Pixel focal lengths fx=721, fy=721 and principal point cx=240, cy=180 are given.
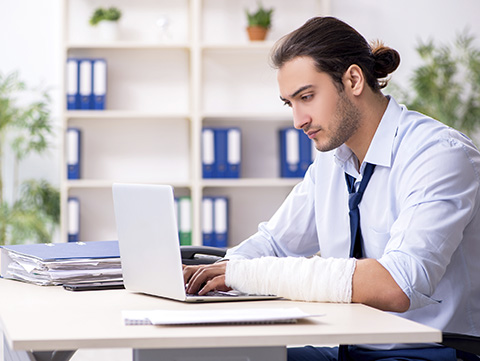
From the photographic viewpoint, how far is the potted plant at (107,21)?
423cm

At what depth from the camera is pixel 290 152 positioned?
14.3ft

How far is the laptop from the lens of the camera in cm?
127

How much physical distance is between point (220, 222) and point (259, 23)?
121 centimetres

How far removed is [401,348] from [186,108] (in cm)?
320

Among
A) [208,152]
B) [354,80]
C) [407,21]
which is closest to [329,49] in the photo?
[354,80]

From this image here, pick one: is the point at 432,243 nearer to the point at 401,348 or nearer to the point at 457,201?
the point at 457,201

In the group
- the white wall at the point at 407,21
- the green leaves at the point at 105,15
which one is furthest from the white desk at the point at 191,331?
the white wall at the point at 407,21

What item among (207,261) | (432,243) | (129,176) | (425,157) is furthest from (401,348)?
(129,176)

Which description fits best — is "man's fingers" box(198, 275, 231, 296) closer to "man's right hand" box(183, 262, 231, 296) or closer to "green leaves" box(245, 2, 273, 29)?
"man's right hand" box(183, 262, 231, 296)

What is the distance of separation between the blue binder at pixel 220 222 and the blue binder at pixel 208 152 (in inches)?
6.9

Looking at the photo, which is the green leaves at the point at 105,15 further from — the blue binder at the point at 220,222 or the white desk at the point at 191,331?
the white desk at the point at 191,331

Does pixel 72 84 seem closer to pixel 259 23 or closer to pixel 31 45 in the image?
pixel 31 45

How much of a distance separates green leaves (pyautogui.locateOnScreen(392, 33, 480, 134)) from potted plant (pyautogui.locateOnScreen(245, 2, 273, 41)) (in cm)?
96

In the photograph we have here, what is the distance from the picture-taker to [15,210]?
13.9 feet
